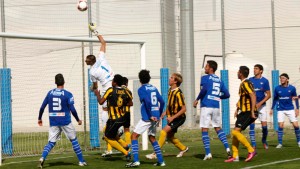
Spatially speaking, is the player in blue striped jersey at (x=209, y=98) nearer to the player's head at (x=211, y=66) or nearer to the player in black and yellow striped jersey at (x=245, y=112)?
the player's head at (x=211, y=66)

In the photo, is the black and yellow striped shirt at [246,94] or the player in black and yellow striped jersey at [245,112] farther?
the black and yellow striped shirt at [246,94]

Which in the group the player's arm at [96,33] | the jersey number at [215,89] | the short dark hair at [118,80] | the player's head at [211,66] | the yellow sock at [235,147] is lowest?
the yellow sock at [235,147]

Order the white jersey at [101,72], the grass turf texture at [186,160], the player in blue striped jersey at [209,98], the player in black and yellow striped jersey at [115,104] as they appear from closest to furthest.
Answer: the grass turf texture at [186,160]
the player in black and yellow striped jersey at [115,104]
the player in blue striped jersey at [209,98]
the white jersey at [101,72]

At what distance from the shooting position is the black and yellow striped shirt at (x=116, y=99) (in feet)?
50.3

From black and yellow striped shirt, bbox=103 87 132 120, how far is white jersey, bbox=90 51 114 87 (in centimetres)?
123

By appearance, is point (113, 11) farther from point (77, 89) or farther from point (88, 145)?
point (88, 145)

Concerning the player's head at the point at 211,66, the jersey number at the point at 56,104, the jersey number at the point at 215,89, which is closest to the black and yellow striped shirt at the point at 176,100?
the jersey number at the point at 215,89

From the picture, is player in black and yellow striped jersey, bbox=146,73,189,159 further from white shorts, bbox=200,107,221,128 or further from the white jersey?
the white jersey

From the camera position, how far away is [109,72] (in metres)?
16.8

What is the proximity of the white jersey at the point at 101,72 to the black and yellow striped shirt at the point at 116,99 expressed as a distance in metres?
1.23

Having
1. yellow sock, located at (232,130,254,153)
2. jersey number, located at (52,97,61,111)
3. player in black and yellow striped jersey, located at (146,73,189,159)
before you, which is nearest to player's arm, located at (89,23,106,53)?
player in black and yellow striped jersey, located at (146,73,189,159)

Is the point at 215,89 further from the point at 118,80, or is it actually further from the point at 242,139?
→ the point at 118,80

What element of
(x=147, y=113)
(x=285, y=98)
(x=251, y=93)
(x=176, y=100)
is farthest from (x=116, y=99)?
(x=285, y=98)

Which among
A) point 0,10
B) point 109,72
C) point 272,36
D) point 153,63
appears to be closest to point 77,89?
point 0,10
